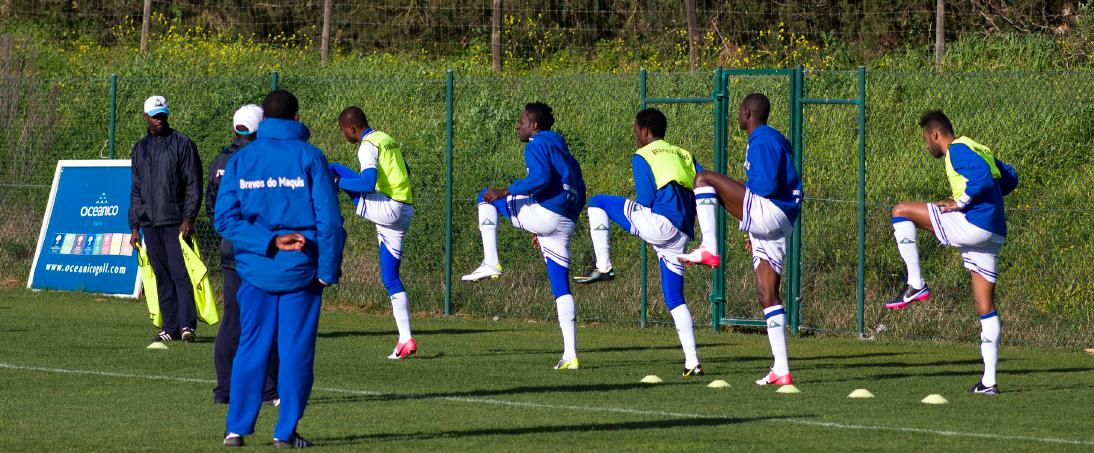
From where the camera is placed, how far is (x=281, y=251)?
852 cm

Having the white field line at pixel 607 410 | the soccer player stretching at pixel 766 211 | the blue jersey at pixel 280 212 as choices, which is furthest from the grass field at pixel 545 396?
the blue jersey at pixel 280 212

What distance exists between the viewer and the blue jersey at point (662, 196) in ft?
41.8

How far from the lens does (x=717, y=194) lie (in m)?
12.6

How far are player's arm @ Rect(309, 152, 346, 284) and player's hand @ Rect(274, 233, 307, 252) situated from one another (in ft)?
0.30

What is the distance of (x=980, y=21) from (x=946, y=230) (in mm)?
16034

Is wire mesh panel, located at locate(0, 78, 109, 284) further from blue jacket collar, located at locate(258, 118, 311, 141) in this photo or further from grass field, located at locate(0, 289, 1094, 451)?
blue jacket collar, located at locate(258, 118, 311, 141)

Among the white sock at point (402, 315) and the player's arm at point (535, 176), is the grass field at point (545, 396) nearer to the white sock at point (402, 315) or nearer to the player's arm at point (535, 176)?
the white sock at point (402, 315)

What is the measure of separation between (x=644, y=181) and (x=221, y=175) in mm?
3177

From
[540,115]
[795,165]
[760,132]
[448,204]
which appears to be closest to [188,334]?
[540,115]

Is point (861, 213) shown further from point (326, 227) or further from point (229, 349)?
point (326, 227)

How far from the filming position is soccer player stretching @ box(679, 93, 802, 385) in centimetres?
1198

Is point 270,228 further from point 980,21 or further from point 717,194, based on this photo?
point 980,21

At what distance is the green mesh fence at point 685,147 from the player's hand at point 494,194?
4.17 m

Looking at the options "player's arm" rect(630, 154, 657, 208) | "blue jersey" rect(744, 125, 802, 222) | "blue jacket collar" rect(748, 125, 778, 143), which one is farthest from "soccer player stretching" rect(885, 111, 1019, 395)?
"player's arm" rect(630, 154, 657, 208)
